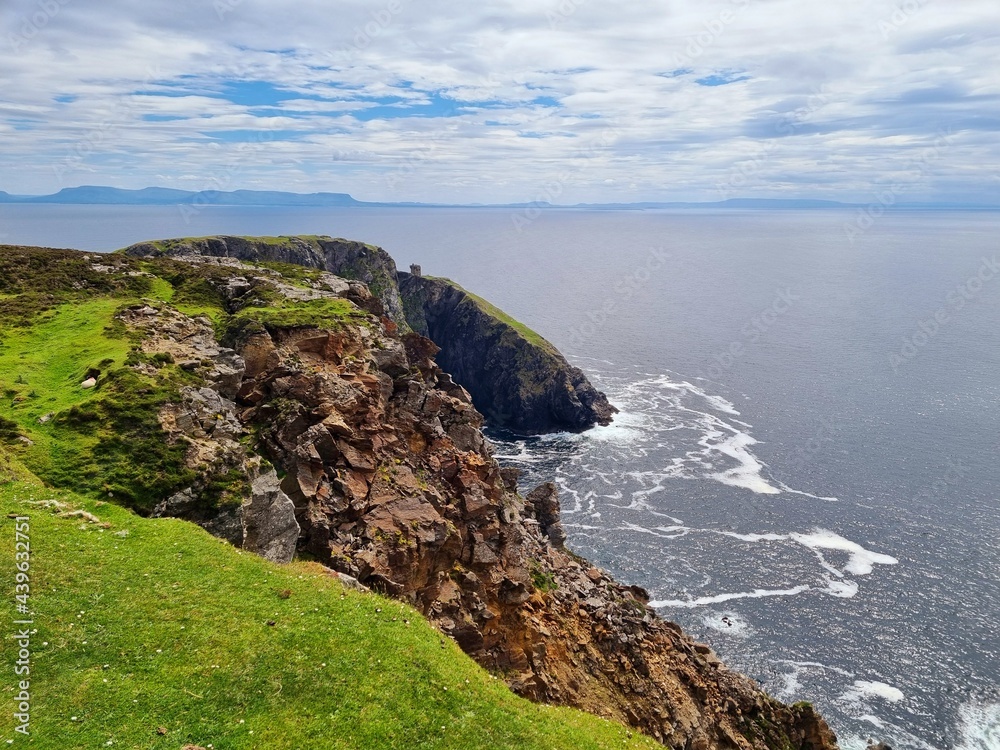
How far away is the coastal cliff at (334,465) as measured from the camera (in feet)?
95.2

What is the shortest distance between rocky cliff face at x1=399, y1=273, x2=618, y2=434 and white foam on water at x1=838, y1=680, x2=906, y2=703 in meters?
79.9

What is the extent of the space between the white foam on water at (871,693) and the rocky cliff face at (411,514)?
20.3m

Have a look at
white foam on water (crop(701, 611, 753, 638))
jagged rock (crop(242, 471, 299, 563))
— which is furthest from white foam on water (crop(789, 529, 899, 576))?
jagged rock (crop(242, 471, 299, 563))

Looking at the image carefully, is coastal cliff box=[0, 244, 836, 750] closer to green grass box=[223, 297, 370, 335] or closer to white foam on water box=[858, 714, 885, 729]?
green grass box=[223, 297, 370, 335]

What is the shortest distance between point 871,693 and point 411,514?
179ft

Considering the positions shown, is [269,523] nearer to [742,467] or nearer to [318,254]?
[742,467]

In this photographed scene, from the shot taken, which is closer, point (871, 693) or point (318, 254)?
point (871, 693)

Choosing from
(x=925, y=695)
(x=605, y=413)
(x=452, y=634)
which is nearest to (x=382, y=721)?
(x=452, y=634)

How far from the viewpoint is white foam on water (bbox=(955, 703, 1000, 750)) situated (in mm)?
56094

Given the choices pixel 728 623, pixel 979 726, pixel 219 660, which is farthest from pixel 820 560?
pixel 219 660

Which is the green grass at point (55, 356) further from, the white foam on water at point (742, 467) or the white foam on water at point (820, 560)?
the white foam on water at point (742, 467)

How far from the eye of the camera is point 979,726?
5766 centimetres

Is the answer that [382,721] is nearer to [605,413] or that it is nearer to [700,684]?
[700,684]

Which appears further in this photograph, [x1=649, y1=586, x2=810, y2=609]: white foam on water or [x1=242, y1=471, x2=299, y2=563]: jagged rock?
[x1=649, y1=586, x2=810, y2=609]: white foam on water
